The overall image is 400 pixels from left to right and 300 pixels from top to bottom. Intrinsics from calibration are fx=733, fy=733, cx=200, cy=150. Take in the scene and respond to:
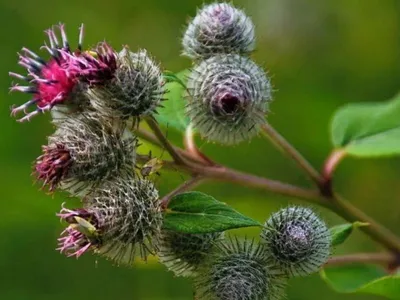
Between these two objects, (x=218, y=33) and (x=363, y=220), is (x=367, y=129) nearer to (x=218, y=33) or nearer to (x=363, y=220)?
(x=363, y=220)

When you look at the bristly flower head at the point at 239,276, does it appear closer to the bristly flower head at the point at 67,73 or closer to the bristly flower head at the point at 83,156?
the bristly flower head at the point at 83,156

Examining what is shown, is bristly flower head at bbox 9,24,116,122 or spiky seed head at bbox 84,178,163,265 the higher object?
bristly flower head at bbox 9,24,116,122

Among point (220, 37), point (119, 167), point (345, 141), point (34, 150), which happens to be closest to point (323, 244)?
point (119, 167)

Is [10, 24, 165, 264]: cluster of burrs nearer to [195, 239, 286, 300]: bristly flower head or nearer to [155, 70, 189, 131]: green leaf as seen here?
[195, 239, 286, 300]: bristly flower head

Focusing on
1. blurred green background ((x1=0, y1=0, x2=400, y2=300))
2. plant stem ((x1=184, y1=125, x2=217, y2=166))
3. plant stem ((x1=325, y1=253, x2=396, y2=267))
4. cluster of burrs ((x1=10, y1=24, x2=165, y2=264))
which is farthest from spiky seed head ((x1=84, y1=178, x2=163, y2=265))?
blurred green background ((x1=0, y1=0, x2=400, y2=300))

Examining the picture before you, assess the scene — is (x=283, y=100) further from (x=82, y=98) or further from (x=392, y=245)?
(x=82, y=98)

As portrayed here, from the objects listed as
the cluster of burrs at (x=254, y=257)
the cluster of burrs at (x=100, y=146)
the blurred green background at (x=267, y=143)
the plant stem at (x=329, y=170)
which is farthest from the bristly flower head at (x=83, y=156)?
the blurred green background at (x=267, y=143)
